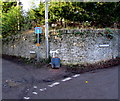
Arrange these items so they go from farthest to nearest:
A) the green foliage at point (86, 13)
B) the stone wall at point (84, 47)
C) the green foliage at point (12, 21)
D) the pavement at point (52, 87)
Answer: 1. the green foliage at point (12, 21)
2. the green foliage at point (86, 13)
3. the stone wall at point (84, 47)
4. the pavement at point (52, 87)

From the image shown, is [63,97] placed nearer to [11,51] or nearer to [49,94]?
[49,94]

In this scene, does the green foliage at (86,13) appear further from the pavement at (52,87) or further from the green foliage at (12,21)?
the pavement at (52,87)

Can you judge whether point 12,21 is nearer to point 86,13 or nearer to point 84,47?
point 86,13

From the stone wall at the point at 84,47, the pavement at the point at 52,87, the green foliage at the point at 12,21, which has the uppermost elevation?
the green foliage at the point at 12,21

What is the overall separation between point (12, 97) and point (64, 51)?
4755mm

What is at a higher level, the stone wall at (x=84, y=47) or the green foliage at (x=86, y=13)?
the green foliage at (x=86, y=13)

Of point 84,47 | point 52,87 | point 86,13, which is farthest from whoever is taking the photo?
point 86,13

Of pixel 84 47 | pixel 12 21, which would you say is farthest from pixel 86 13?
pixel 12 21

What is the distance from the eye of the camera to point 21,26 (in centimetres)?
1151

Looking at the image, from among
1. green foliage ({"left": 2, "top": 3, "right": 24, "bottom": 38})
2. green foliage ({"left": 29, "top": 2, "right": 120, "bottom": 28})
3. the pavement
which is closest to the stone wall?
green foliage ({"left": 29, "top": 2, "right": 120, "bottom": 28})

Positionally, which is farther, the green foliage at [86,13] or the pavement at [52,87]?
the green foliage at [86,13]

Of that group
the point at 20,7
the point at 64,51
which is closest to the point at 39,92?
the point at 64,51

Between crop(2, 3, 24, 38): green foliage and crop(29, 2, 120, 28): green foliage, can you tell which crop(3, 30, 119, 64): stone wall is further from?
crop(2, 3, 24, 38): green foliage

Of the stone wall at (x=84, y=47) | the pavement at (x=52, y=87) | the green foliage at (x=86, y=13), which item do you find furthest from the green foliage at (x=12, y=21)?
the pavement at (x=52, y=87)
